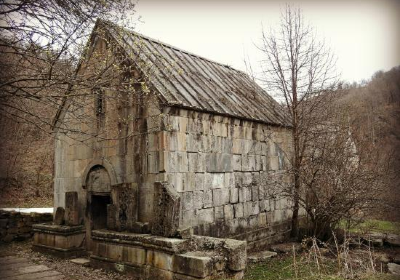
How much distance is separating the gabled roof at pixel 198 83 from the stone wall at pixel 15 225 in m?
7.09

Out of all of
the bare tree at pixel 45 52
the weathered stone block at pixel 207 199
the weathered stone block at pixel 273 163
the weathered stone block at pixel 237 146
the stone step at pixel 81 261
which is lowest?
the stone step at pixel 81 261

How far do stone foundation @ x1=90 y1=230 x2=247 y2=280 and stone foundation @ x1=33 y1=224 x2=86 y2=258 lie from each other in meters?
2.22

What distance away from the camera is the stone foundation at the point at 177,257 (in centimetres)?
596

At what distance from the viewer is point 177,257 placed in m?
6.18

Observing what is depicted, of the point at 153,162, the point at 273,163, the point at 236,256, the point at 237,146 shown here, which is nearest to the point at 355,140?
the point at 273,163

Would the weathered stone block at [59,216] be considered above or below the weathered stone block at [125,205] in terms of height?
below

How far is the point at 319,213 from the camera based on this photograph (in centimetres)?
963


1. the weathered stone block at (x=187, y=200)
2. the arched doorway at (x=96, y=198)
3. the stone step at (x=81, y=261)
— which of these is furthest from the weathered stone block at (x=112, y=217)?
the weathered stone block at (x=187, y=200)

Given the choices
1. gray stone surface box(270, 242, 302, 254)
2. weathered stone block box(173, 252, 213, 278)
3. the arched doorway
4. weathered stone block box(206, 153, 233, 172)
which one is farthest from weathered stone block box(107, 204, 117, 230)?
gray stone surface box(270, 242, 302, 254)

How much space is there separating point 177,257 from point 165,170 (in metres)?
1.93

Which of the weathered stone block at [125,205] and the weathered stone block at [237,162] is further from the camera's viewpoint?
the weathered stone block at [237,162]

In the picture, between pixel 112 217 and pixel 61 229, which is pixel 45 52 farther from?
pixel 61 229

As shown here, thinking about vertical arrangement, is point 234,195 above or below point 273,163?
below

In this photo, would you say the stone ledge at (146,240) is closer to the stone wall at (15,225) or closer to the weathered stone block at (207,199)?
the weathered stone block at (207,199)
